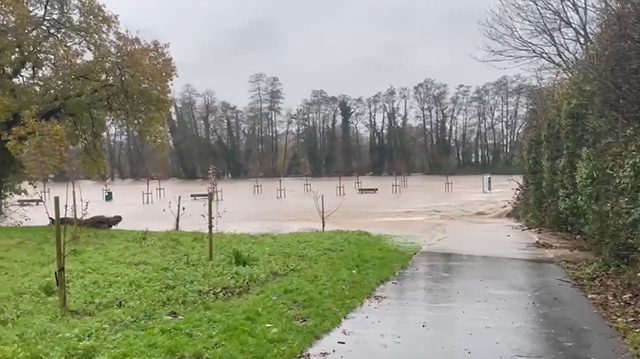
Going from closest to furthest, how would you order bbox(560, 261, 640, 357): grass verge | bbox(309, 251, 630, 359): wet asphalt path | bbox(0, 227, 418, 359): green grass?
bbox(0, 227, 418, 359): green grass < bbox(309, 251, 630, 359): wet asphalt path < bbox(560, 261, 640, 357): grass verge

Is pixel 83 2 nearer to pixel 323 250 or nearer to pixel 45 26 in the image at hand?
pixel 45 26

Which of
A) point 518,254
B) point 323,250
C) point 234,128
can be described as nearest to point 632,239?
point 518,254

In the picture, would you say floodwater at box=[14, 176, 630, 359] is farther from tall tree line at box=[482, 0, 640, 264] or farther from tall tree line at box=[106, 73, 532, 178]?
tall tree line at box=[106, 73, 532, 178]

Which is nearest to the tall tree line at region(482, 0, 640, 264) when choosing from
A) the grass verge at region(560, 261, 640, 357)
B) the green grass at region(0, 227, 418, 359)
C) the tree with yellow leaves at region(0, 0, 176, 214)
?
the grass verge at region(560, 261, 640, 357)

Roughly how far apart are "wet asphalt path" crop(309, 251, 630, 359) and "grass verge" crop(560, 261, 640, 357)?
0.55ft

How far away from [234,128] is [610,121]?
298ft

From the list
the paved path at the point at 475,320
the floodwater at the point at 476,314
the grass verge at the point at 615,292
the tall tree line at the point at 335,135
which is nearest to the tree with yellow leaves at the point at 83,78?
the floodwater at the point at 476,314

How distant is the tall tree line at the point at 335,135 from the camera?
93562mm

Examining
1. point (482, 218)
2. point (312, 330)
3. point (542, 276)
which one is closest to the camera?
point (312, 330)

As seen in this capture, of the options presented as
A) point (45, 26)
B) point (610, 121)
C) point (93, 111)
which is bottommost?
point (610, 121)

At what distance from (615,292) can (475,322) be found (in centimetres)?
290

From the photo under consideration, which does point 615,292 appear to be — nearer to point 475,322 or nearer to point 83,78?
point 475,322

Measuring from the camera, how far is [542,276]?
35.7 ft

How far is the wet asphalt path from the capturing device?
6215 millimetres
